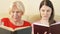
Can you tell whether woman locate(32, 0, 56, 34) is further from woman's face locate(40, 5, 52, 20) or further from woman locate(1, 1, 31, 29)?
woman locate(1, 1, 31, 29)

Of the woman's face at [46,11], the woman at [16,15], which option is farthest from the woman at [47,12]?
the woman at [16,15]

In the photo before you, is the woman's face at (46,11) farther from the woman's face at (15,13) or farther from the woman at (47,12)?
the woman's face at (15,13)

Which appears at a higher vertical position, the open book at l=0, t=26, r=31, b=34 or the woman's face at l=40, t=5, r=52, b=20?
the woman's face at l=40, t=5, r=52, b=20

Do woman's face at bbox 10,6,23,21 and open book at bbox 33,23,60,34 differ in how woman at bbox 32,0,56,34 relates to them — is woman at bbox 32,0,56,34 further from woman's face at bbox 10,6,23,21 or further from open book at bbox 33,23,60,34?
woman's face at bbox 10,6,23,21

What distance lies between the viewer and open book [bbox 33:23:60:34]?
0.76 m

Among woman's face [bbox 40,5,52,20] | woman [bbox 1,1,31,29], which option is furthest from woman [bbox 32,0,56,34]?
woman [bbox 1,1,31,29]

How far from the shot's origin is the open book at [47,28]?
2.50 feet

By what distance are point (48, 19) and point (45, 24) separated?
0.03 m

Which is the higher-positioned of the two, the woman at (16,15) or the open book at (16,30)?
the woman at (16,15)

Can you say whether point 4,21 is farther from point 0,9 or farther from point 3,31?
point 0,9

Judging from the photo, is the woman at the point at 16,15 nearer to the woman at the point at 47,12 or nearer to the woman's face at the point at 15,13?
the woman's face at the point at 15,13

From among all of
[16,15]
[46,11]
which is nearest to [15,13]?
[16,15]

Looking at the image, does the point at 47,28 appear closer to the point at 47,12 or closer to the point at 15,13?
the point at 47,12

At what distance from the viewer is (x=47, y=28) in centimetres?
76
